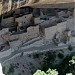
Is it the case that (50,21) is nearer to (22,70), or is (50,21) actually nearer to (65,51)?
(65,51)

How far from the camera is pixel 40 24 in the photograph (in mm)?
15062

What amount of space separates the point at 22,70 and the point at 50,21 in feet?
7.50

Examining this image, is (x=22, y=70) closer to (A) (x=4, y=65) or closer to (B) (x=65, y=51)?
(A) (x=4, y=65)

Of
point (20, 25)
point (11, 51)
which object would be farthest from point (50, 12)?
point (11, 51)

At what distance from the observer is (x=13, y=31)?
1453 cm

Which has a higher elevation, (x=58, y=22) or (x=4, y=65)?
(x=58, y=22)

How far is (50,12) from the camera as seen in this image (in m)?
15.6

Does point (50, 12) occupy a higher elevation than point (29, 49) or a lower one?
higher

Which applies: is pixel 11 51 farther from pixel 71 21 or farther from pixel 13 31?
pixel 71 21

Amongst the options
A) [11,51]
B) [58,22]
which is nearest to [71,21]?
[58,22]

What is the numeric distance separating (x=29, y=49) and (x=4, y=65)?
4.70 ft

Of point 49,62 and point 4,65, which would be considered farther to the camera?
point 49,62

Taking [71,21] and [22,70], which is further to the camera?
[71,21]

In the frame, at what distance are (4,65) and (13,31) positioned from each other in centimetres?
144
